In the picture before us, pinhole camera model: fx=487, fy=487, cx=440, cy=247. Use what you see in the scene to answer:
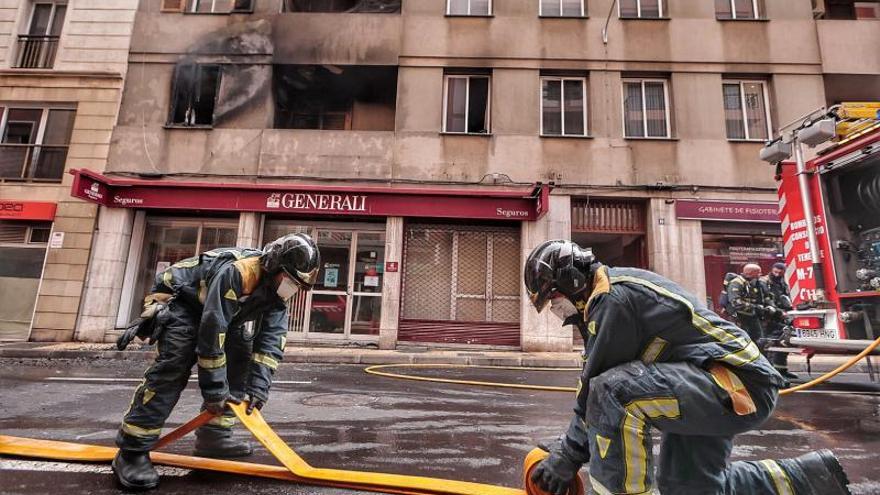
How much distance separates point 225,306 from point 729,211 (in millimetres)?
12244

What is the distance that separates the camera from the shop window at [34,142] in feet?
42.4

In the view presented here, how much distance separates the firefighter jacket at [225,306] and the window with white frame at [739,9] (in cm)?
1487

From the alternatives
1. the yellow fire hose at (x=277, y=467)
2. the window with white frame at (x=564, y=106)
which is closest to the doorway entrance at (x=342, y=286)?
the window with white frame at (x=564, y=106)

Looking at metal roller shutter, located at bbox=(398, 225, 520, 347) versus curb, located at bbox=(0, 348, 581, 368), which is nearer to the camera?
curb, located at bbox=(0, 348, 581, 368)

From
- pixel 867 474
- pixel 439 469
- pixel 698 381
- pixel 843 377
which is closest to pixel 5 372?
pixel 439 469

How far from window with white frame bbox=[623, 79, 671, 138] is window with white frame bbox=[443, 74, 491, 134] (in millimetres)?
3704

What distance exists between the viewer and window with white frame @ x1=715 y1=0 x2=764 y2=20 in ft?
43.7

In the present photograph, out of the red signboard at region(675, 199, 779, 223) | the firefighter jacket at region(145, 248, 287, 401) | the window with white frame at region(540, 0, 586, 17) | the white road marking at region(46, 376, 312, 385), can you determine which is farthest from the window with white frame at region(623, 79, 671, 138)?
the firefighter jacket at region(145, 248, 287, 401)

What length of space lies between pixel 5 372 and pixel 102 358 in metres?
2.35

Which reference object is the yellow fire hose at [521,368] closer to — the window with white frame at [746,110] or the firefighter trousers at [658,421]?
the firefighter trousers at [658,421]

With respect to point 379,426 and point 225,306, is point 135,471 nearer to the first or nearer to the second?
point 225,306

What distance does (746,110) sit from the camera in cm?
1277

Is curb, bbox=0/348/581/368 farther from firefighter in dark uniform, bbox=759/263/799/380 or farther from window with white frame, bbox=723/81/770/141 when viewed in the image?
window with white frame, bbox=723/81/770/141

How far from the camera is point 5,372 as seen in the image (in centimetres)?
715
